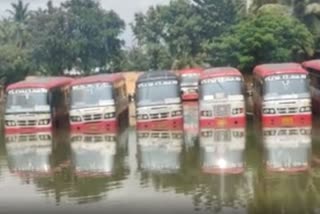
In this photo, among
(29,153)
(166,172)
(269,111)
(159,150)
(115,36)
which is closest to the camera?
(166,172)

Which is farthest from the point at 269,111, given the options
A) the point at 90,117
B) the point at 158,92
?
the point at 90,117

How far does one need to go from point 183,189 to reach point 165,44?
48771mm

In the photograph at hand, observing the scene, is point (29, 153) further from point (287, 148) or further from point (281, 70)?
point (281, 70)

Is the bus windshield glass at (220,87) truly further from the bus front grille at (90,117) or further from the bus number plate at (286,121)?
the bus front grille at (90,117)

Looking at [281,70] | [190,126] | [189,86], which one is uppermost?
[189,86]

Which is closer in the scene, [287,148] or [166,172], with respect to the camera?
[166,172]

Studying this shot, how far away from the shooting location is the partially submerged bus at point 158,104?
24.6m

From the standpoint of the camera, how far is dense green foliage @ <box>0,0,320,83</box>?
55625mm

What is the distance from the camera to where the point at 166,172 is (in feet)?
52.9

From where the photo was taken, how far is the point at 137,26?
6556 cm

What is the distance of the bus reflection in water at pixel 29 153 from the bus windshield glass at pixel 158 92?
337cm

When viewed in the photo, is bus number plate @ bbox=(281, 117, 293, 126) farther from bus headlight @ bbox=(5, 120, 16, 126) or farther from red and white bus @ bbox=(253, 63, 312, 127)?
bus headlight @ bbox=(5, 120, 16, 126)

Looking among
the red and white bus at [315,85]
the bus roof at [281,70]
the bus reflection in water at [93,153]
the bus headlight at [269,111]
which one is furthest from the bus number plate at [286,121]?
the bus reflection in water at [93,153]

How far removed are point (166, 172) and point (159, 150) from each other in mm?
3607
